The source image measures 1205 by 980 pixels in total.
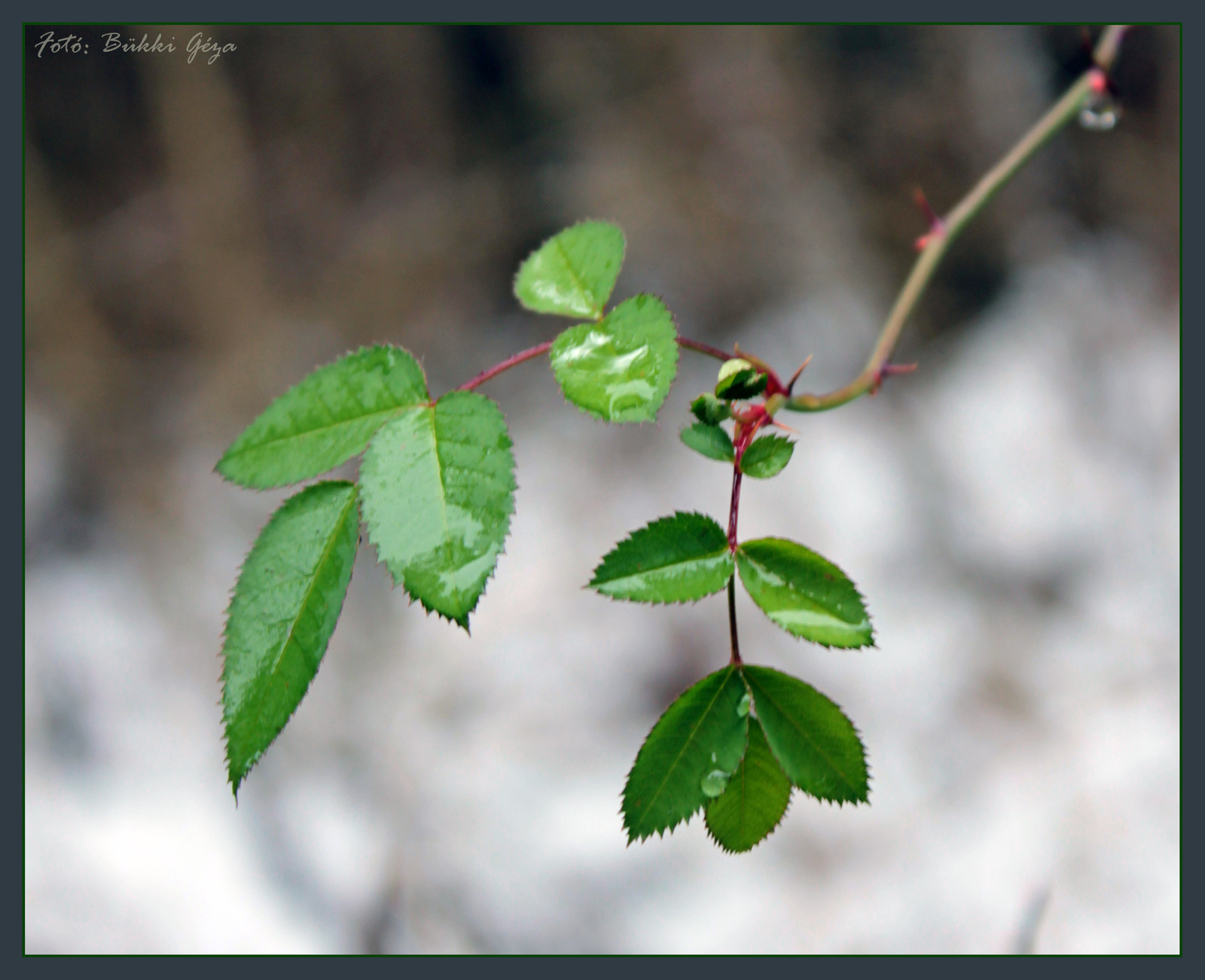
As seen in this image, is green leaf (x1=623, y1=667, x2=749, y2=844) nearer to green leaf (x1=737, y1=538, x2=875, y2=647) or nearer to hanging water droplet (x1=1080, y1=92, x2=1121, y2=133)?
green leaf (x1=737, y1=538, x2=875, y2=647)

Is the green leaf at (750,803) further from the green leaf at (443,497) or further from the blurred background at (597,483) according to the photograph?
the blurred background at (597,483)

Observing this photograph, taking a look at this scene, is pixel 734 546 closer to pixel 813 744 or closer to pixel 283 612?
pixel 813 744

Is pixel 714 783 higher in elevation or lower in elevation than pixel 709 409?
lower

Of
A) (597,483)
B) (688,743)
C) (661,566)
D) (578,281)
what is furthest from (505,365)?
(597,483)

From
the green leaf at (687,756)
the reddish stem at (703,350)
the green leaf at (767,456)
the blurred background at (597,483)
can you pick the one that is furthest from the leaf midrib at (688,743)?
the blurred background at (597,483)

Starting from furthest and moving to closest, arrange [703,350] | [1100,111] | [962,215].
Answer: [1100,111] → [962,215] → [703,350]

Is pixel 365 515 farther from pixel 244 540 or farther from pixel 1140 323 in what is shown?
pixel 1140 323
